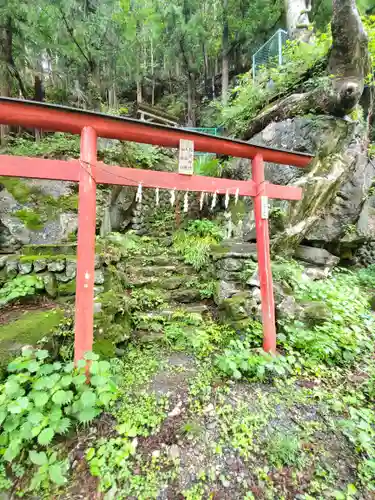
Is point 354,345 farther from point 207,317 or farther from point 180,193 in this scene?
point 180,193

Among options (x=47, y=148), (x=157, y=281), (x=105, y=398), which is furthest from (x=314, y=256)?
(x=47, y=148)

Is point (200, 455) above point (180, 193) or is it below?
below

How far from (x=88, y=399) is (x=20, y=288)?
6.71 feet

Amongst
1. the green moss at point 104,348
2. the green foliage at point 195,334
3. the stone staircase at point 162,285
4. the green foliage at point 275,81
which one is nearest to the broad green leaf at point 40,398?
the green moss at point 104,348

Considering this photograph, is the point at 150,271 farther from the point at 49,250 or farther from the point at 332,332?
the point at 332,332

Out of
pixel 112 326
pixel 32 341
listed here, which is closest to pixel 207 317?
pixel 112 326

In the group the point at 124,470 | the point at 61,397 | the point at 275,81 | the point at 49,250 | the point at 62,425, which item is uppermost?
the point at 275,81

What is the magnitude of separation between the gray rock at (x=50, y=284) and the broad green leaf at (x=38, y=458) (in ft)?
6.52

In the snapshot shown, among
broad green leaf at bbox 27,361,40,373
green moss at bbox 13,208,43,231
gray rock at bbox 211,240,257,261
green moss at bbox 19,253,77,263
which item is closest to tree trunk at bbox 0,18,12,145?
green moss at bbox 13,208,43,231

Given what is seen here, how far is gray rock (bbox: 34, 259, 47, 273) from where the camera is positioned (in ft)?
11.1

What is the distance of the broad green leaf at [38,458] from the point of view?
1.78 metres

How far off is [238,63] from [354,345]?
15500 mm

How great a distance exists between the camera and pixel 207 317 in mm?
4199

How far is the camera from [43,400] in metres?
1.94
